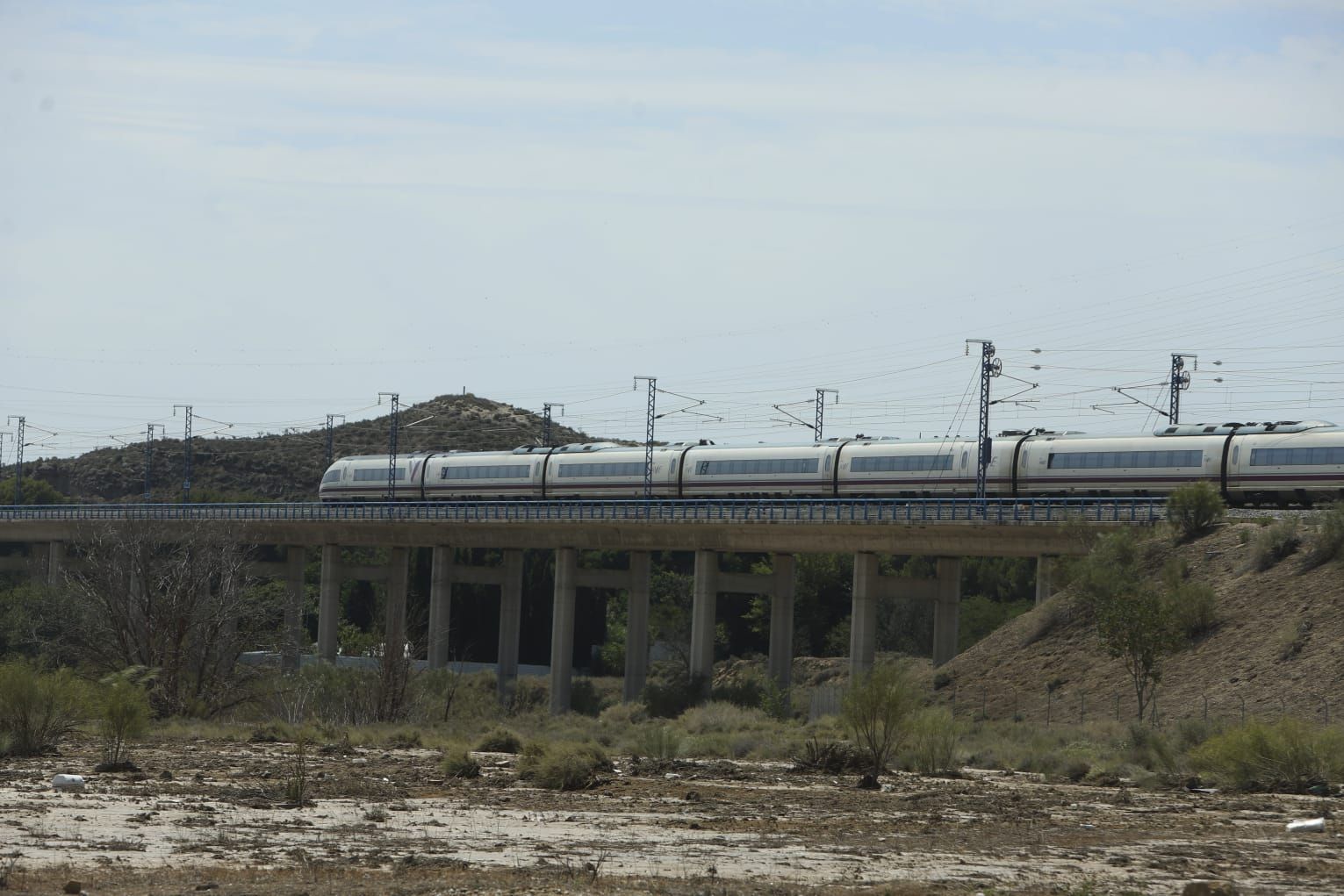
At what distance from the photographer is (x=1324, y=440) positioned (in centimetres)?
5581

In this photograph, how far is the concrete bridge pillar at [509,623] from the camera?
84.1 meters

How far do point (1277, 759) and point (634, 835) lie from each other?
1194 centimetres

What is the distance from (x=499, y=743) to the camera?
35.8 m

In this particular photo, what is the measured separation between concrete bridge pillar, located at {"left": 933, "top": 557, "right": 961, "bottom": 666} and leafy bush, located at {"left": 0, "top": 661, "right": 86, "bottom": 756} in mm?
38271

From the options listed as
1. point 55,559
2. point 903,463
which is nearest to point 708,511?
point 903,463

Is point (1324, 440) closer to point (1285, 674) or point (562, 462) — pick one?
point (1285, 674)

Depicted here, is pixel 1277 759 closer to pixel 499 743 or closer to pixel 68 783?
pixel 499 743

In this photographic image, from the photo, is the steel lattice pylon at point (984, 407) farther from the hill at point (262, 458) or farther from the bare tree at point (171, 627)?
the hill at point (262, 458)

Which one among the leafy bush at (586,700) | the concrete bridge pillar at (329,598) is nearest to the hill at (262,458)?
the concrete bridge pillar at (329,598)

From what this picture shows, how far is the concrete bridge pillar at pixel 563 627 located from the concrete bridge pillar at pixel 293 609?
11.9 m

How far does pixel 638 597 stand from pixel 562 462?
30.4 ft

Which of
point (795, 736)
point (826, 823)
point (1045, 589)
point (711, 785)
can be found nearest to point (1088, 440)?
point (1045, 589)

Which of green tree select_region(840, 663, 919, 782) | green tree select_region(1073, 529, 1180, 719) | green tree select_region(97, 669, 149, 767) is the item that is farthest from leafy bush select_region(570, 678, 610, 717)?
green tree select_region(97, 669, 149, 767)

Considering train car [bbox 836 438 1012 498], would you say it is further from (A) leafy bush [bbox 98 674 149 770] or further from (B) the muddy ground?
(A) leafy bush [bbox 98 674 149 770]
